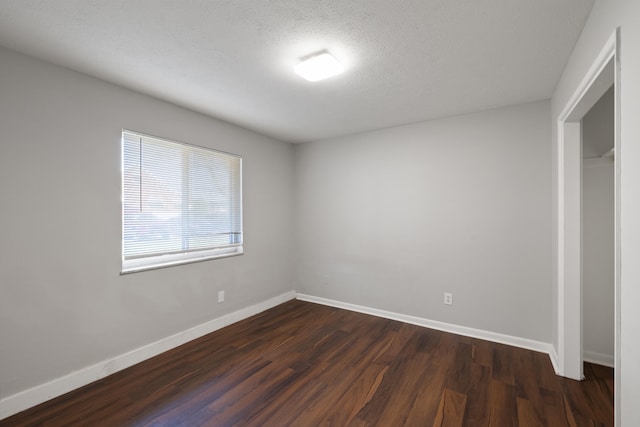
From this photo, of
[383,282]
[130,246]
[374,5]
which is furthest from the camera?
[383,282]

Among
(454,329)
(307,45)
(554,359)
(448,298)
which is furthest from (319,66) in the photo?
(554,359)

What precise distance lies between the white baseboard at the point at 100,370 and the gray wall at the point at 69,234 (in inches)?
2.0

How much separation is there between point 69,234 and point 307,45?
2.33 metres

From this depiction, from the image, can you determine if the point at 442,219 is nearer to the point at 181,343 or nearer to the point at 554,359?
the point at 554,359

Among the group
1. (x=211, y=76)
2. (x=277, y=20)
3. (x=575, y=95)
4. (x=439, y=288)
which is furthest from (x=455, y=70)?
(x=439, y=288)

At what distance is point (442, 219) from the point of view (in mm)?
3242

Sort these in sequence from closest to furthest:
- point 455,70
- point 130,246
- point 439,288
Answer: point 455,70
point 130,246
point 439,288

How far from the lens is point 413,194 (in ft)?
11.3

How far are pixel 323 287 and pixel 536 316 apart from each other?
260 cm

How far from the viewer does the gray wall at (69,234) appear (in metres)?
1.88

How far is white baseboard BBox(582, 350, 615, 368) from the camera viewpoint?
2393 millimetres

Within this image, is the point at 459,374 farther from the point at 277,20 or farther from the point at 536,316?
the point at 277,20

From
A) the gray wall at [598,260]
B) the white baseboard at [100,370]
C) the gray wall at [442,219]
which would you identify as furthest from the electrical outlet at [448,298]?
the white baseboard at [100,370]

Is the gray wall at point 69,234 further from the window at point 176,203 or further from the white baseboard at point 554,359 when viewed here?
the white baseboard at point 554,359
